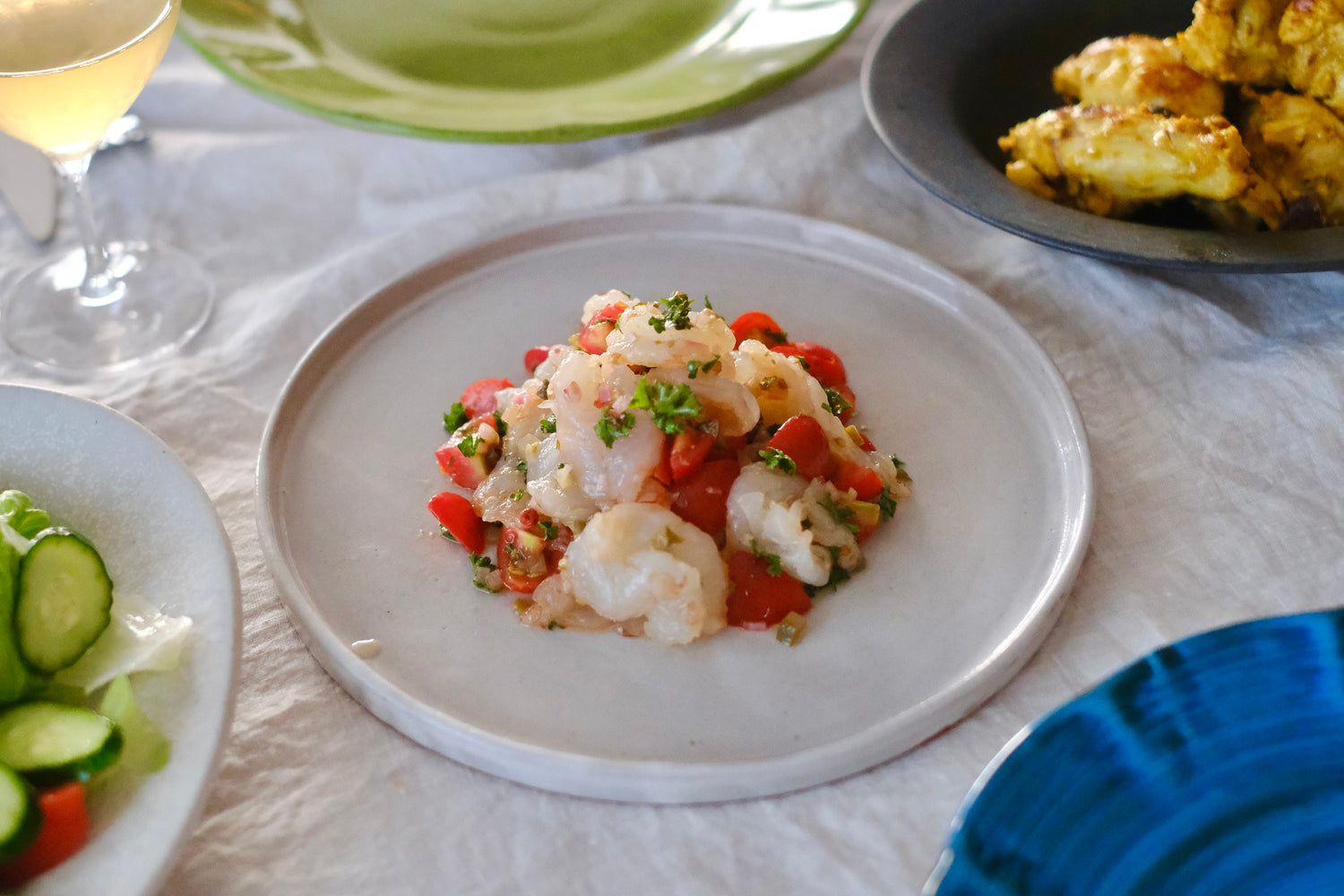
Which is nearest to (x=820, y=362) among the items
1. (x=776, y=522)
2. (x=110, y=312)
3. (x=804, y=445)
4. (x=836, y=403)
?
(x=836, y=403)

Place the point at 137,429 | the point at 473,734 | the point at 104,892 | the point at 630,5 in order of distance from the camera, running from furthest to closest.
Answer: the point at 630,5
the point at 137,429
the point at 473,734
the point at 104,892

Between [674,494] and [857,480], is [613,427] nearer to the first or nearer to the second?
[674,494]

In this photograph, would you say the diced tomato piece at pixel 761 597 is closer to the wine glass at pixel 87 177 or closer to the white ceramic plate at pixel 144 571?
the white ceramic plate at pixel 144 571

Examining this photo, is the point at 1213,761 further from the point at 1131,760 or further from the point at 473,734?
the point at 473,734

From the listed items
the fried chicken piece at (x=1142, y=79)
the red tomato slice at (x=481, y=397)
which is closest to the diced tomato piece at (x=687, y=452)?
the red tomato slice at (x=481, y=397)

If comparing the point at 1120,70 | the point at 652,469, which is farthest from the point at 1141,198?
the point at 652,469

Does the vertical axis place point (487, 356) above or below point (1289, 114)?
below
